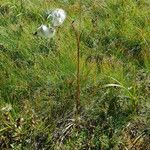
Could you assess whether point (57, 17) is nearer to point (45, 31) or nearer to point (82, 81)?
point (45, 31)

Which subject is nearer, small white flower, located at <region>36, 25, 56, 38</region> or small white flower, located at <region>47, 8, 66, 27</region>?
small white flower, located at <region>36, 25, 56, 38</region>

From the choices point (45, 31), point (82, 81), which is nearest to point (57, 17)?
point (45, 31)

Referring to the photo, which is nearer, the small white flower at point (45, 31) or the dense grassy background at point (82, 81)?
the dense grassy background at point (82, 81)

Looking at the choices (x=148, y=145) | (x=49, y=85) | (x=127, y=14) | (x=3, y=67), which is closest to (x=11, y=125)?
(x=49, y=85)

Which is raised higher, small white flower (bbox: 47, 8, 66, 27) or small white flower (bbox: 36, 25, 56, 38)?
small white flower (bbox: 47, 8, 66, 27)

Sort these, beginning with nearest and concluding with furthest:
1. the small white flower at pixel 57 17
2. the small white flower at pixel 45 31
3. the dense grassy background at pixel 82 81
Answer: the dense grassy background at pixel 82 81
the small white flower at pixel 45 31
the small white flower at pixel 57 17

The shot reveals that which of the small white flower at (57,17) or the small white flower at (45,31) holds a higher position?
the small white flower at (57,17)
